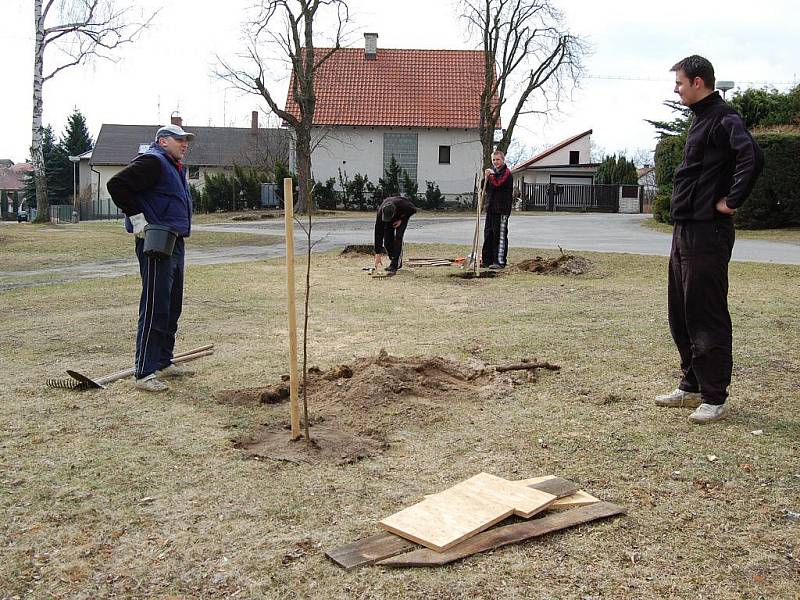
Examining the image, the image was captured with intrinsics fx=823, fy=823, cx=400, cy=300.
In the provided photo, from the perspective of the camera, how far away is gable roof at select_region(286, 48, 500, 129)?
1898 inches

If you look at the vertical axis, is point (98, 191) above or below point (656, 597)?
above

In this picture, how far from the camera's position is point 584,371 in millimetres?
6480

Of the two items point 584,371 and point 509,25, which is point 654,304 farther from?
point 509,25

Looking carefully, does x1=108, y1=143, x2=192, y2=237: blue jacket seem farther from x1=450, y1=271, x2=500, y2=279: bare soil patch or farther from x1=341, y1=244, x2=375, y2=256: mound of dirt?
x1=341, y1=244, x2=375, y2=256: mound of dirt

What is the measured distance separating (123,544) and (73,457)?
1.29 m

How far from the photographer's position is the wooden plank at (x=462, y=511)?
3.45 meters

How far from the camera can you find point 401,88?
49.6 metres

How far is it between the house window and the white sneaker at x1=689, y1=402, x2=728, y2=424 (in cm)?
4439

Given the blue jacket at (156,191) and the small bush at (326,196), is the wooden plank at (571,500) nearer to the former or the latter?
the blue jacket at (156,191)

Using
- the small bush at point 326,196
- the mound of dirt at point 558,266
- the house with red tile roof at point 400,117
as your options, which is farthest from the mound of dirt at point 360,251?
the house with red tile roof at point 400,117

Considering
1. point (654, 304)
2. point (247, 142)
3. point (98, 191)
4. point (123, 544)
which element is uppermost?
point (247, 142)

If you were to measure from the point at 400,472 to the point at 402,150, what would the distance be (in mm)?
46050

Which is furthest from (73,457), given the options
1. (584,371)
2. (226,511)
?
(584,371)

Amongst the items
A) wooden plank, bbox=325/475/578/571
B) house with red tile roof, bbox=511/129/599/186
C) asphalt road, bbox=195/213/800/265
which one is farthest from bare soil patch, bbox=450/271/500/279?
house with red tile roof, bbox=511/129/599/186
